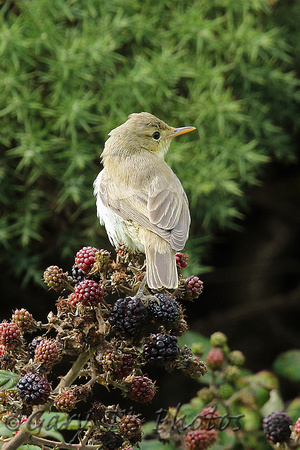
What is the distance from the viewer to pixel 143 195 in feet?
8.09

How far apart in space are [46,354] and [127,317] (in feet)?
0.68

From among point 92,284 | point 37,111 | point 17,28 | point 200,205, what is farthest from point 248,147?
point 92,284

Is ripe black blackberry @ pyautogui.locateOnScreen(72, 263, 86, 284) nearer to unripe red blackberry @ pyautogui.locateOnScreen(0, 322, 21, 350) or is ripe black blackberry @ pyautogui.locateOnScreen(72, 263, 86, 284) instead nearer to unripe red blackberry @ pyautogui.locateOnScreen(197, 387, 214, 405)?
unripe red blackberry @ pyautogui.locateOnScreen(0, 322, 21, 350)

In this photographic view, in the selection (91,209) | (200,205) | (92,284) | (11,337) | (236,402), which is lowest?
(11,337)

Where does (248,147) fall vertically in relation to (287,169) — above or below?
below

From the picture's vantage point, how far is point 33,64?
301cm

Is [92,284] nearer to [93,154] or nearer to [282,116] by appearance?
[93,154]

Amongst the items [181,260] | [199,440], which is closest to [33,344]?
[199,440]

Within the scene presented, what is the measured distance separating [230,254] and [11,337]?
2535 millimetres

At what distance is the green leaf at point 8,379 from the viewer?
4.63 feet

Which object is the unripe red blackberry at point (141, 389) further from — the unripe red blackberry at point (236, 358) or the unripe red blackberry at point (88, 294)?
the unripe red blackberry at point (236, 358)

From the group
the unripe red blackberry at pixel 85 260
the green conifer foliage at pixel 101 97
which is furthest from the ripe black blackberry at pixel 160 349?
the green conifer foliage at pixel 101 97

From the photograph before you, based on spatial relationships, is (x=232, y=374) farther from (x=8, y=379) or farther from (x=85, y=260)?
(x=8, y=379)

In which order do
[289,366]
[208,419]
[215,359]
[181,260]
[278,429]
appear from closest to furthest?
[278,429]
[208,419]
[181,260]
[215,359]
[289,366]
